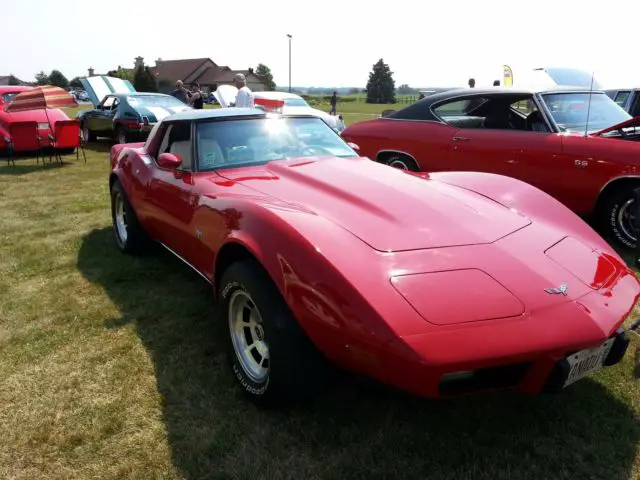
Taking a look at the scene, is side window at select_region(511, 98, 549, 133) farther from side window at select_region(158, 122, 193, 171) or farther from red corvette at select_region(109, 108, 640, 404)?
side window at select_region(158, 122, 193, 171)

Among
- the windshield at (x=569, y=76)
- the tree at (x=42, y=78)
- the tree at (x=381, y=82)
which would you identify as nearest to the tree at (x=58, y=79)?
the tree at (x=42, y=78)

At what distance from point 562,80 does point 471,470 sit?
31.1 feet

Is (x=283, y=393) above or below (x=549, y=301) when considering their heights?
below

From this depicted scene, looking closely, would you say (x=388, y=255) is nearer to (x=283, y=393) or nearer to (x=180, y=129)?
(x=283, y=393)

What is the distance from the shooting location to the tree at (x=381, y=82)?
256ft

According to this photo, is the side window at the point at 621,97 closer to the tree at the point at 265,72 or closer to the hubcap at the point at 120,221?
the hubcap at the point at 120,221

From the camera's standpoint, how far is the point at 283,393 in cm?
217

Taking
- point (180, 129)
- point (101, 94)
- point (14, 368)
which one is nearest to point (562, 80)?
point (180, 129)

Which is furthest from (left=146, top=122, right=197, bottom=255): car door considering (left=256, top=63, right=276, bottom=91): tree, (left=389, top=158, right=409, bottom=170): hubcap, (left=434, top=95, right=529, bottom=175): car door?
(left=256, top=63, right=276, bottom=91): tree

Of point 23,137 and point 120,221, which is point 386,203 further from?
point 23,137

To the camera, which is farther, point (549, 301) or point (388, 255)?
point (388, 255)

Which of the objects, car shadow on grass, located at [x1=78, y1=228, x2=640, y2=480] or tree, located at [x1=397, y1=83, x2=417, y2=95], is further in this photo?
tree, located at [x1=397, y1=83, x2=417, y2=95]

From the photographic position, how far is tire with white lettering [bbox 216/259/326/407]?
6.88 feet

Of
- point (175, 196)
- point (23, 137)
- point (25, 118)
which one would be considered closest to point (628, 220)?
point (175, 196)
